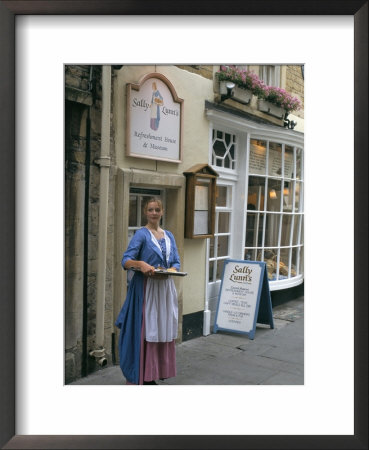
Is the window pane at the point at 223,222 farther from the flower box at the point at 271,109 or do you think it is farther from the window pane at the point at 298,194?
the window pane at the point at 298,194

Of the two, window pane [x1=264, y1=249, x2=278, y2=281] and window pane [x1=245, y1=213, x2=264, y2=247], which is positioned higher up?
window pane [x1=245, y1=213, x2=264, y2=247]

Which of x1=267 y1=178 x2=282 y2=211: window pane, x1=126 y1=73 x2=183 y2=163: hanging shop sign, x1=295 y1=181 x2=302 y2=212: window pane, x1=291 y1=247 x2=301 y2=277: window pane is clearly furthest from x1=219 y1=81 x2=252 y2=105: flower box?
x1=291 y1=247 x2=301 y2=277: window pane

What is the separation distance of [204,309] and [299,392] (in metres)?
2.90

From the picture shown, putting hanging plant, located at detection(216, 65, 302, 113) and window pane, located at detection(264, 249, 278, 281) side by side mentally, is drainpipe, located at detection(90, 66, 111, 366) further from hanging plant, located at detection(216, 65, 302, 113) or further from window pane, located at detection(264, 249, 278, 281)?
window pane, located at detection(264, 249, 278, 281)

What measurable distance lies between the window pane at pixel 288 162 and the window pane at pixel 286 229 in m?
0.71

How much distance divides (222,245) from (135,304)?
8.36 feet

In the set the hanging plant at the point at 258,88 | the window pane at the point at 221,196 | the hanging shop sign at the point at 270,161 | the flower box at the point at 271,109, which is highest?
the hanging plant at the point at 258,88

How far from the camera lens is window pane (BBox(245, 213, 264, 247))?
6.31 meters

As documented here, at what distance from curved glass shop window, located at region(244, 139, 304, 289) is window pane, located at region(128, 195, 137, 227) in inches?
88.3

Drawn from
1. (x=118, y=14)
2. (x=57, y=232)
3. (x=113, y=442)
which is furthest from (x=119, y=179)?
(x=113, y=442)

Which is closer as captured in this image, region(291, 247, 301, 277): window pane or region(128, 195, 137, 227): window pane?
region(128, 195, 137, 227): window pane

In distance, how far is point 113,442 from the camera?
8.11ft

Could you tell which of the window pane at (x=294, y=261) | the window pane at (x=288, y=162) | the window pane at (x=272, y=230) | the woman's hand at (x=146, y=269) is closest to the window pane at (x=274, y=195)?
the window pane at (x=272, y=230)

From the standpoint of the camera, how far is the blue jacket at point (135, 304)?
3553 mm
